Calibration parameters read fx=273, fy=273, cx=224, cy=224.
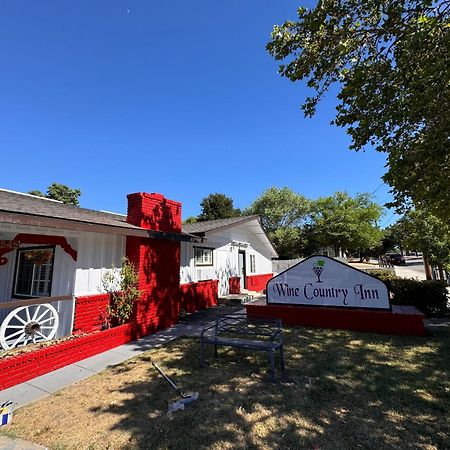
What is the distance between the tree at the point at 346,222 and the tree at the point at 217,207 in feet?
42.5

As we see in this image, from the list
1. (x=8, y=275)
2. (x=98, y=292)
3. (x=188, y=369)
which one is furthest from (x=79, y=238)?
(x=188, y=369)

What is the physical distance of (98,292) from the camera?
6984 millimetres

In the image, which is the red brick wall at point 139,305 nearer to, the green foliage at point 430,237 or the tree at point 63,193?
the green foliage at point 430,237

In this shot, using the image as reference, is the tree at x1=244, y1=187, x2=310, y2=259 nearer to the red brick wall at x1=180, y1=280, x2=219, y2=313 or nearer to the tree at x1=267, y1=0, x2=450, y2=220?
the red brick wall at x1=180, y1=280, x2=219, y2=313

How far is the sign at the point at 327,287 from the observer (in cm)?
748

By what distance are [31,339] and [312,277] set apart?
7282 mm

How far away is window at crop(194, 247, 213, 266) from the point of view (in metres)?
12.3

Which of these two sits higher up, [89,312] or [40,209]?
[40,209]

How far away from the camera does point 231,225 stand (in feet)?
43.6

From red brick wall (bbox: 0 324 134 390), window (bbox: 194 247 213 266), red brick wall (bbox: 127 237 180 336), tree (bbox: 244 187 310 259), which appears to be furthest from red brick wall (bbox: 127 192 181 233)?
tree (bbox: 244 187 310 259)

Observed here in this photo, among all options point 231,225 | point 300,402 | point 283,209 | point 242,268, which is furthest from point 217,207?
point 300,402

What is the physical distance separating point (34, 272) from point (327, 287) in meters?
8.20

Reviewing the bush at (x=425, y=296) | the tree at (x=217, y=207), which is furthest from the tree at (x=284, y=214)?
the bush at (x=425, y=296)

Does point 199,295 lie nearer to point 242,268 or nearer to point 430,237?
point 242,268
